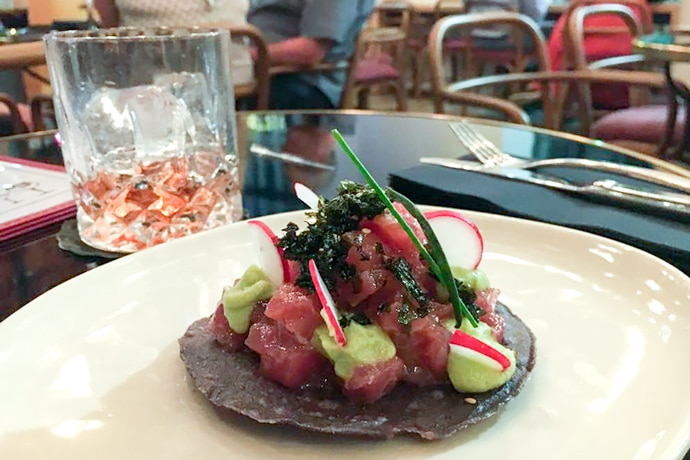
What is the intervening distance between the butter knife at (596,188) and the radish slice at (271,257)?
59cm

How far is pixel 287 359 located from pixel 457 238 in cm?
23

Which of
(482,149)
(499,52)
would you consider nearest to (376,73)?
(499,52)

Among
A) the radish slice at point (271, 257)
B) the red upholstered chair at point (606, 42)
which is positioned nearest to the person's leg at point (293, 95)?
the red upholstered chair at point (606, 42)

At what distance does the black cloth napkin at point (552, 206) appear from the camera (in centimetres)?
93

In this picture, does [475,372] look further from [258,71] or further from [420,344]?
[258,71]

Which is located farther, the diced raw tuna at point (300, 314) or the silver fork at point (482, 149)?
the silver fork at point (482, 149)

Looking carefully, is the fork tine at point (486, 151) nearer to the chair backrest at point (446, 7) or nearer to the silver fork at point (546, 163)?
the silver fork at point (546, 163)

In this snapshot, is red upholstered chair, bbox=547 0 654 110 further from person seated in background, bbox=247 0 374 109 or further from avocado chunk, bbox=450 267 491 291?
avocado chunk, bbox=450 267 491 291

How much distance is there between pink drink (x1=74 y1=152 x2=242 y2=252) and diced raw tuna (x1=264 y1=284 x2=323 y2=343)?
456mm

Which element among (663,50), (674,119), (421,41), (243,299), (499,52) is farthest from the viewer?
(421,41)

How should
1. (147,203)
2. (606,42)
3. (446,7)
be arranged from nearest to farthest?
(147,203) < (606,42) < (446,7)

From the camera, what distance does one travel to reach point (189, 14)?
9.48ft

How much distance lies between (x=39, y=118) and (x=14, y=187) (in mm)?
2340

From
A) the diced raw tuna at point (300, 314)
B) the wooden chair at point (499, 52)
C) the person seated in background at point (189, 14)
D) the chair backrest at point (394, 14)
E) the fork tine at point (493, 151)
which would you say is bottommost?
the wooden chair at point (499, 52)
